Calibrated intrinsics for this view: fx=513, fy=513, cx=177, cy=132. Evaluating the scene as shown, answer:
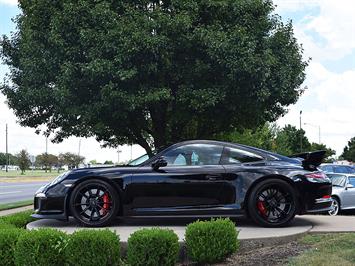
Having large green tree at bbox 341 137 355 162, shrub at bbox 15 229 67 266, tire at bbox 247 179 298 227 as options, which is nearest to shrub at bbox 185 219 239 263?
shrub at bbox 15 229 67 266

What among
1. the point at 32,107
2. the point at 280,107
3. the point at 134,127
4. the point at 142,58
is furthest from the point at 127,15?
the point at 280,107

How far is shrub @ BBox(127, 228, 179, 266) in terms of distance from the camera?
5.61 metres

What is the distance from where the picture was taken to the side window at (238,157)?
25.4 ft

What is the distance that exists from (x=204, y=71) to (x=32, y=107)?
6786mm

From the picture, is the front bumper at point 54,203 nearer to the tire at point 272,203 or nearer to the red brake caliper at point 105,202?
the red brake caliper at point 105,202

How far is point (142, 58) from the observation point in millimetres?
13141

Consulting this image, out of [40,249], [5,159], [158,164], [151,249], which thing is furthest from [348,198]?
[5,159]

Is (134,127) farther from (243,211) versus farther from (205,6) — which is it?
(243,211)

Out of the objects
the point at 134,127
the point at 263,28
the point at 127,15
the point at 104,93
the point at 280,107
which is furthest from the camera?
the point at 280,107

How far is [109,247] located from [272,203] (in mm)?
2887

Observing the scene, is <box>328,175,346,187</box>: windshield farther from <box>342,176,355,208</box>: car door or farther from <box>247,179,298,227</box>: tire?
<box>247,179,298,227</box>: tire

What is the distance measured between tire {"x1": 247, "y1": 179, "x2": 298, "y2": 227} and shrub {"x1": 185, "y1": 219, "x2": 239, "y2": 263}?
61.2 inches

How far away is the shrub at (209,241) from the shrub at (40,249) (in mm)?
1453

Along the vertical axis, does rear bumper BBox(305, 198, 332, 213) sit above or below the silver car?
above
